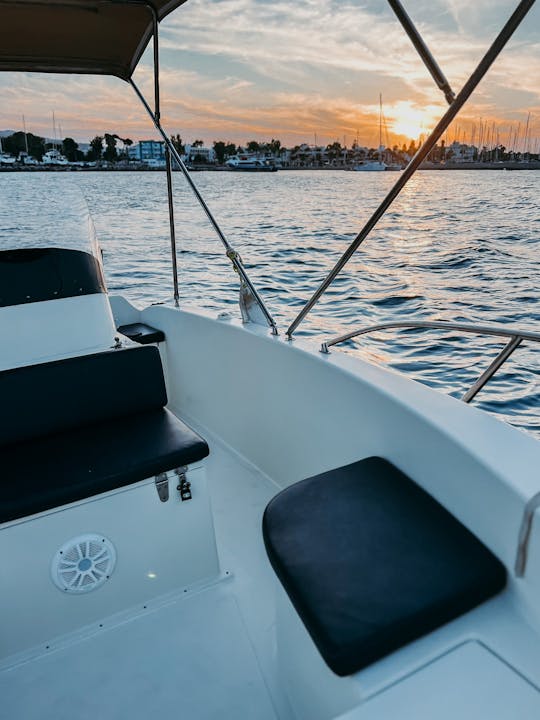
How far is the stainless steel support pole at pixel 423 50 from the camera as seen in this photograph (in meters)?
1.00

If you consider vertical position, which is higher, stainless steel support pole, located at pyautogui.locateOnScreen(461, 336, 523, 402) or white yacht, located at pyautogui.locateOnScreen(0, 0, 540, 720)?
stainless steel support pole, located at pyautogui.locateOnScreen(461, 336, 523, 402)

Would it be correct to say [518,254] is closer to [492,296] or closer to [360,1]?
[492,296]

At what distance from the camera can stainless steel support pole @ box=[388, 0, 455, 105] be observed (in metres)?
1.00

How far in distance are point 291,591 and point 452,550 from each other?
29cm

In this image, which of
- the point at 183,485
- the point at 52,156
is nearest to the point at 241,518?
the point at 183,485

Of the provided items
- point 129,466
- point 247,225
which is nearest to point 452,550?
point 129,466

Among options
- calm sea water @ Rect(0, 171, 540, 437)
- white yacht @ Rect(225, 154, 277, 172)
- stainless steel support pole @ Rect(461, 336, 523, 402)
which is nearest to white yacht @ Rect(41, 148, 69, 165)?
calm sea water @ Rect(0, 171, 540, 437)

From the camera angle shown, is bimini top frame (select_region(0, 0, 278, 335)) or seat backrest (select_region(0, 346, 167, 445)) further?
bimini top frame (select_region(0, 0, 278, 335))

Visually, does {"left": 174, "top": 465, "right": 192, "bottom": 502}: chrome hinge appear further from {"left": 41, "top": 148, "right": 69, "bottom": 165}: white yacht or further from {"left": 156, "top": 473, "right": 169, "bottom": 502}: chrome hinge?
{"left": 41, "top": 148, "right": 69, "bottom": 165}: white yacht

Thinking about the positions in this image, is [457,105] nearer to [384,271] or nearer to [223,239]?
[223,239]

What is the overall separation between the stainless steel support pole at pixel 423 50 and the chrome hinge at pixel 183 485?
1.01 metres

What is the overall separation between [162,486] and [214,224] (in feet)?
3.34

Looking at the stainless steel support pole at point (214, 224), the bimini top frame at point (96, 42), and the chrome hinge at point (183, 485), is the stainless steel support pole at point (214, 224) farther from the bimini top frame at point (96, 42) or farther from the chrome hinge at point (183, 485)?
the chrome hinge at point (183, 485)

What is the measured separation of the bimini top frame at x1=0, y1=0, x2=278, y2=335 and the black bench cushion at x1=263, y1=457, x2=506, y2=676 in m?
0.81
